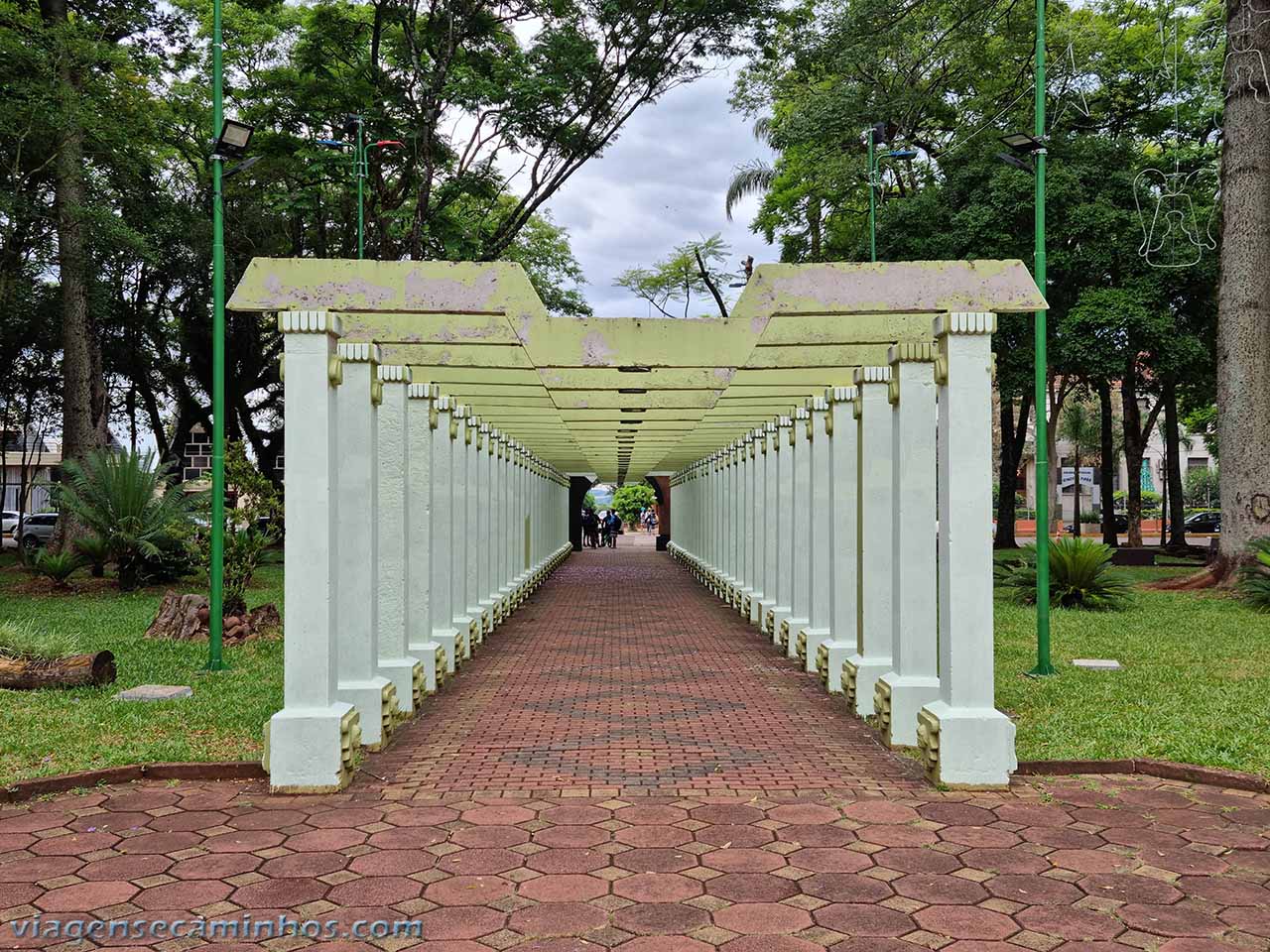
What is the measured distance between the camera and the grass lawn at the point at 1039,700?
19.3 feet

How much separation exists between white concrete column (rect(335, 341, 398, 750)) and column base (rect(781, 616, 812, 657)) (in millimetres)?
4245

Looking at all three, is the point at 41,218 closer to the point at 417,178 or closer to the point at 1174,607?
the point at 417,178

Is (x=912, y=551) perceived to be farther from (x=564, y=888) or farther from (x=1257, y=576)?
(x=1257, y=576)

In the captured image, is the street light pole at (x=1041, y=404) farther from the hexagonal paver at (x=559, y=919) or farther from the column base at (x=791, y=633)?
the hexagonal paver at (x=559, y=919)

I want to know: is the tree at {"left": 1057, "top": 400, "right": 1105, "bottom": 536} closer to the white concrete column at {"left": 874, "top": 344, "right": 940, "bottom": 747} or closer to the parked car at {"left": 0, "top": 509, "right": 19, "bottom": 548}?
the white concrete column at {"left": 874, "top": 344, "right": 940, "bottom": 747}

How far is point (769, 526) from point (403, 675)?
5.72 m

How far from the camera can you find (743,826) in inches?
186

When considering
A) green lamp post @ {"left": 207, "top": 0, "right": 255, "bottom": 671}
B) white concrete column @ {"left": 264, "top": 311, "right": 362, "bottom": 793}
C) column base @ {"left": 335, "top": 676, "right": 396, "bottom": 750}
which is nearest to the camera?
white concrete column @ {"left": 264, "top": 311, "right": 362, "bottom": 793}

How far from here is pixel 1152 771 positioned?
5547mm

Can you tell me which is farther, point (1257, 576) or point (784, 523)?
point (1257, 576)

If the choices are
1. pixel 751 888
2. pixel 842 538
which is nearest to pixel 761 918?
pixel 751 888

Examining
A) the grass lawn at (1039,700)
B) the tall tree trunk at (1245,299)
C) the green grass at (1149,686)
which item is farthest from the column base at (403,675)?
the tall tree trunk at (1245,299)

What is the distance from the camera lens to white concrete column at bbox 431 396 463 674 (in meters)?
8.81

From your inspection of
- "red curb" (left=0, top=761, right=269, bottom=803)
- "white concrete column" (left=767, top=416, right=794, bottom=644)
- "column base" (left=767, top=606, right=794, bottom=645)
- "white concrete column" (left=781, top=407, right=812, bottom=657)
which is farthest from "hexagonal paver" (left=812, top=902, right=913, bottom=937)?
"white concrete column" (left=767, top=416, right=794, bottom=644)
